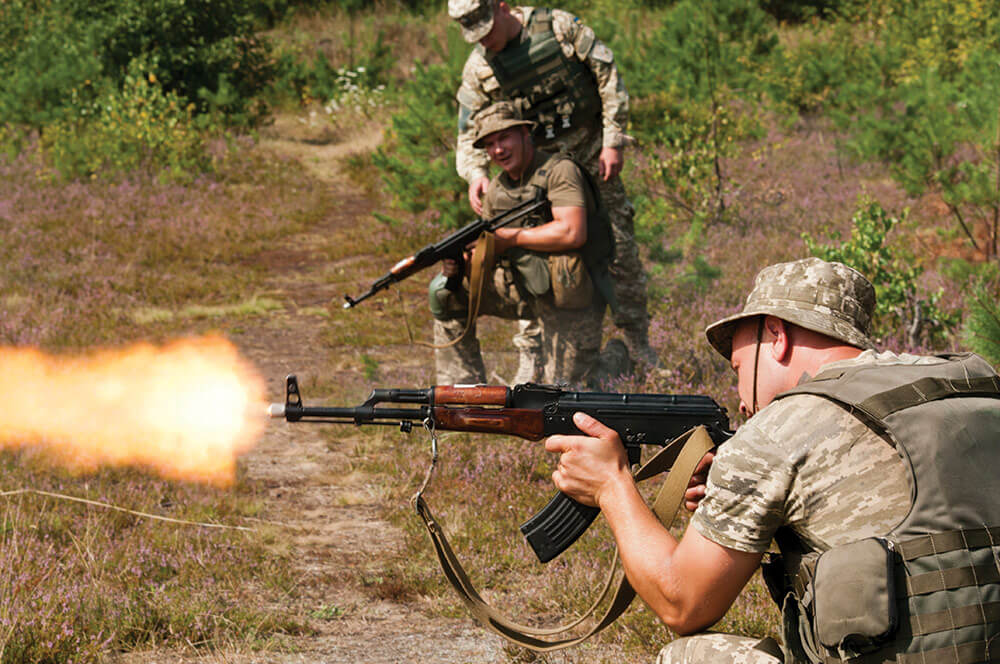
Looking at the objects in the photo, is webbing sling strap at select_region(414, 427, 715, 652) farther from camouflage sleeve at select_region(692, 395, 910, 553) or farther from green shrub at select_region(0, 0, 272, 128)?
green shrub at select_region(0, 0, 272, 128)

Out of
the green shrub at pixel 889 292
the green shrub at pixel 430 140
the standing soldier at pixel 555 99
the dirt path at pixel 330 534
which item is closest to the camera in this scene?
the dirt path at pixel 330 534

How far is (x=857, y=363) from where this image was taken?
2590 millimetres

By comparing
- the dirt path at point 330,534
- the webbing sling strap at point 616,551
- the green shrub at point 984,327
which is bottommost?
the dirt path at point 330,534

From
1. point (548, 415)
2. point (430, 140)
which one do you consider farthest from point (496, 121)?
point (430, 140)

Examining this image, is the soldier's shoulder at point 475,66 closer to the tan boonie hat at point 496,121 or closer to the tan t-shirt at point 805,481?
the tan boonie hat at point 496,121

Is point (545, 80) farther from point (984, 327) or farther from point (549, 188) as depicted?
point (984, 327)

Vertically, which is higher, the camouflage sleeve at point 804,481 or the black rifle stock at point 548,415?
the camouflage sleeve at point 804,481

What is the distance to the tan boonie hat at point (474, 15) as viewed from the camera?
665cm

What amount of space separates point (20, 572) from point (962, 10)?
16586 mm

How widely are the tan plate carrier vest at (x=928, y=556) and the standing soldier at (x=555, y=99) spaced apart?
4.71 m

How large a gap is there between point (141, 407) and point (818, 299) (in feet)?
18.7

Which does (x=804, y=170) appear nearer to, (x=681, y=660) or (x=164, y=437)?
(x=164, y=437)

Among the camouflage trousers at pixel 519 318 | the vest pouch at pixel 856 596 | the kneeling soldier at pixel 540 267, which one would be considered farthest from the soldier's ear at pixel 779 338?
the camouflage trousers at pixel 519 318

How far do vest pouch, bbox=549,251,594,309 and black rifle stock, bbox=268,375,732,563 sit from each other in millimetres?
2756
